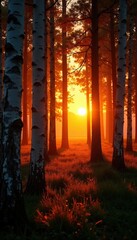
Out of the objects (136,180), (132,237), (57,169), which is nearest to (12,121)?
(132,237)

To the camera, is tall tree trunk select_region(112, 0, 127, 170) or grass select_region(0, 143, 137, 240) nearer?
grass select_region(0, 143, 137, 240)

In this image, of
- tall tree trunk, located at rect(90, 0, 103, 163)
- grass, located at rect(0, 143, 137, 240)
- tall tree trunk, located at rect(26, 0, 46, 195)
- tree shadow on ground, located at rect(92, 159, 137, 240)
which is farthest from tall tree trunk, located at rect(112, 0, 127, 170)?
tall tree trunk, located at rect(26, 0, 46, 195)

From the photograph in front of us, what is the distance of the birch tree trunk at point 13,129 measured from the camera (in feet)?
17.3

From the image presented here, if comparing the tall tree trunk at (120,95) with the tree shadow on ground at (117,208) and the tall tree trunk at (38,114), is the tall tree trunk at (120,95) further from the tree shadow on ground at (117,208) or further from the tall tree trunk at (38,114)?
the tall tree trunk at (38,114)

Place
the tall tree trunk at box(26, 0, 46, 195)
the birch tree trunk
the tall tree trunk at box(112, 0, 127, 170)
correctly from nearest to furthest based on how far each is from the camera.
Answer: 1. the birch tree trunk
2. the tall tree trunk at box(26, 0, 46, 195)
3. the tall tree trunk at box(112, 0, 127, 170)

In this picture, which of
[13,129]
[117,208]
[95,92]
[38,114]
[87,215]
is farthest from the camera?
[95,92]

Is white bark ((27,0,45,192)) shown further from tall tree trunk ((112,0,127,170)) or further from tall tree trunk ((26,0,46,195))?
tall tree trunk ((112,0,127,170))

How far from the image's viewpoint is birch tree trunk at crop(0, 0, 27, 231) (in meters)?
5.29

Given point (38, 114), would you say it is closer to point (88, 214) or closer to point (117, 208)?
point (117, 208)

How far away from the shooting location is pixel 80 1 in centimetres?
1659

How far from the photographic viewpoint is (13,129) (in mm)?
5379

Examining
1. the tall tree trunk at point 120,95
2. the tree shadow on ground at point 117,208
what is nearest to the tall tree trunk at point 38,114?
the tree shadow on ground at point 117,208

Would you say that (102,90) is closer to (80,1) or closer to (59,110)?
(59,110)

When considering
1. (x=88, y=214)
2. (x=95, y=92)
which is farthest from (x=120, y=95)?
(x=88, y=214)
